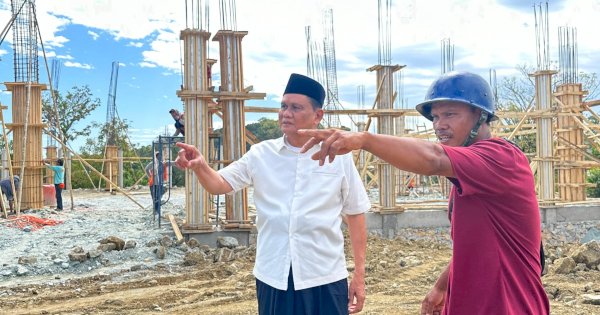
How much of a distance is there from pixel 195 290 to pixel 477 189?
507 centimetres

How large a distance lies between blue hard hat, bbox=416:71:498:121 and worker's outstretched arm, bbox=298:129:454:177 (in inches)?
15.4

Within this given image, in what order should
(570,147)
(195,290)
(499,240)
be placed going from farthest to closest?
(570,147) → (195,290) → (499,240)

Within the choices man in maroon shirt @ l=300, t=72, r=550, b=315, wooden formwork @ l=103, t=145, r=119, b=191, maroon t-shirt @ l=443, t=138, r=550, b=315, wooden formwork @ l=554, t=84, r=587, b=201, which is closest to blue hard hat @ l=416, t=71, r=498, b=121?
man in maroon shirt @ l=300, t=72, r=550, b=315

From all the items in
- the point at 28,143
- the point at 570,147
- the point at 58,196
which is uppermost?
the point at 28,143

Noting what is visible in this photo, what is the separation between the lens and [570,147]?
41.3ft

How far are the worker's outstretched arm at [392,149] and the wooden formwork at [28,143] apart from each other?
42.5 feet

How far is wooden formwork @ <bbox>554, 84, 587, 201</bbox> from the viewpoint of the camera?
12.4 m

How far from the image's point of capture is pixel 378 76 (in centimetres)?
987

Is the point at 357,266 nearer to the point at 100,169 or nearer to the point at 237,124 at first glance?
the point at 237,124

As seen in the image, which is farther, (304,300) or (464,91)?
(304,300)

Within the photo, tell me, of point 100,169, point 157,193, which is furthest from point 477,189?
point 100,169

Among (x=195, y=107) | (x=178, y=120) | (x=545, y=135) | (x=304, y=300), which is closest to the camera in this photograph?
(x=304, y=300)

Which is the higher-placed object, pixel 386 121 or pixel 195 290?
pixel 386 121

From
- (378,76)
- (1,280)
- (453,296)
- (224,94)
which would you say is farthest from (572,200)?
(453,296)
